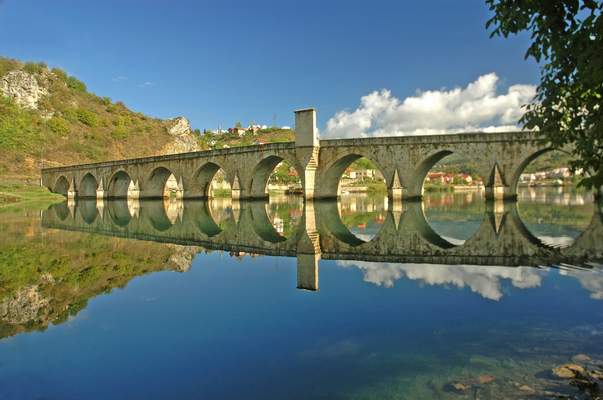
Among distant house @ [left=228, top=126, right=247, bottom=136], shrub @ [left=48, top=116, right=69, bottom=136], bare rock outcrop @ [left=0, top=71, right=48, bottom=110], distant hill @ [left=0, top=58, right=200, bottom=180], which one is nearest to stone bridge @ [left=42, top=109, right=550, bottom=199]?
distant hill @ [left=0, top=58, right=200, bottom=180]

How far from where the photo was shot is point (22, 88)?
70.6 meters

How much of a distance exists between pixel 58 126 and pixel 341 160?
52106mm

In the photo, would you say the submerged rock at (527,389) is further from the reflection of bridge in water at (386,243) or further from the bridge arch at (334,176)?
the bridge arch at (334,176)

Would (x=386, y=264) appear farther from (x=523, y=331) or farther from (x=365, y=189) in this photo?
(x=365, y=189)

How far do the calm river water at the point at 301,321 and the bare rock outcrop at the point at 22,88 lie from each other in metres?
71.4

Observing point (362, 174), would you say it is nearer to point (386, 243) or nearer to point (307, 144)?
point (307, 144)

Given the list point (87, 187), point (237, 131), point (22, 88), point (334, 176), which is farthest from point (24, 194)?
point (237, 131)

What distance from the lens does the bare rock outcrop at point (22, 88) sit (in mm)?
69162

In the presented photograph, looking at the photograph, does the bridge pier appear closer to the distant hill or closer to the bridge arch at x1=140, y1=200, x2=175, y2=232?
the bridge arch at x1=140, y1=200, x2=175, y2=232

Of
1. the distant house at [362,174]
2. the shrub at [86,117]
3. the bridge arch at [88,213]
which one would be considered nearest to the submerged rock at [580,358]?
the bridge arch at [88,213]

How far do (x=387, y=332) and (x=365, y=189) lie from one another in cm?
7754

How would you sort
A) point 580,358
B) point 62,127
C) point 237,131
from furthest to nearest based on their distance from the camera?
point 237,131 < point 62,127 < point 580,358

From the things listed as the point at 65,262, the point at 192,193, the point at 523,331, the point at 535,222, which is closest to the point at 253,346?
the point at 523,331

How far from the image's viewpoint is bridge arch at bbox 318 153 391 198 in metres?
31.2
